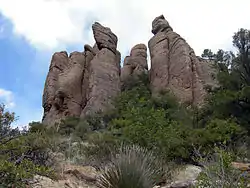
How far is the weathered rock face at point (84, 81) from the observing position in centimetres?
3272

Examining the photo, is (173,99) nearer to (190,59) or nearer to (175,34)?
(190,59)

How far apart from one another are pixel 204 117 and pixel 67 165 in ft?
41.1

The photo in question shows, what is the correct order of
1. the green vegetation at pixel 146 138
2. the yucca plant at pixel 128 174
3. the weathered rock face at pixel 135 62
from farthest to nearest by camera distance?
1. the weathered rock face at pixel 135 62
2. the yucca plant at pixel 128 174
3. the green vegetation at pixel 146 138

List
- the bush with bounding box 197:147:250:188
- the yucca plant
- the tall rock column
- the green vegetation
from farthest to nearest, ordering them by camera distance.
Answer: the tall rock column < the yucca plant < the green vegetation < the bush with bounding box 197:147:250:188

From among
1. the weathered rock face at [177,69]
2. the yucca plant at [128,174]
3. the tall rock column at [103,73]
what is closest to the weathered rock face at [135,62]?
the tall rock column at [103,73]

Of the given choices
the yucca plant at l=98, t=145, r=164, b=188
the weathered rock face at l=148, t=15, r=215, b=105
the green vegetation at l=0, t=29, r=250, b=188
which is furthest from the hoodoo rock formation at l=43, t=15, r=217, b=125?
the yucca plant at l=98, t=145, r=164, b=188

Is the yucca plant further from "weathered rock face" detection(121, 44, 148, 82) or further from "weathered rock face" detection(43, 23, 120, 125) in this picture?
"weathered rock face" detection(121, 44, 148, 82)

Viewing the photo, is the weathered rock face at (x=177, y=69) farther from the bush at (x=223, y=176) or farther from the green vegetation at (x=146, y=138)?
the bush at (x=223, y=176)

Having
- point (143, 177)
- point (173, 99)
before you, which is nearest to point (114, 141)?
point (143, 177)

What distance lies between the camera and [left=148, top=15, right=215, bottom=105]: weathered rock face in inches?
1207

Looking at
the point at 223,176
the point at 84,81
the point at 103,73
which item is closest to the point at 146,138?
the point at 223,176

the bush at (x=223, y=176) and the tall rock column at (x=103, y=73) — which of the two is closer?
the bush at (x=223, y=176)

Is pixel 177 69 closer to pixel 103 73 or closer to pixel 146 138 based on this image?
pixel 103 73

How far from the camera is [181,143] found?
1670 centimetres
